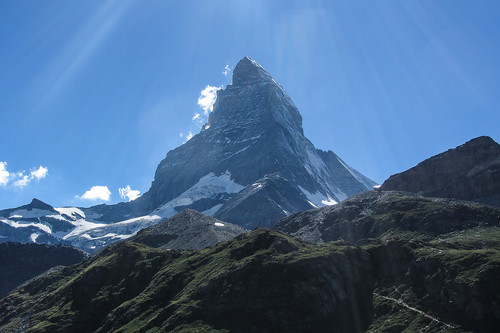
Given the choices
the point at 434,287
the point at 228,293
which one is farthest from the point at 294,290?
the point at 434,287

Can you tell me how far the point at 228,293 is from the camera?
124 metres

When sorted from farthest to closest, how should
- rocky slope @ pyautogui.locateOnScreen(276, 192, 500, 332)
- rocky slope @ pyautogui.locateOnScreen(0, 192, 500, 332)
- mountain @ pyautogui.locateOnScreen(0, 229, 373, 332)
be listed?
mountain @ pyautogui.locateOnScreen(0, 229, 373, 332), rocky slope @ pyautogui.locateOnScreen(0, 192, 500, 332), rocky slope @ pyautogui.locateOnScreen(276, 192, 500, 332)

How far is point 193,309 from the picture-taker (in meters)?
123

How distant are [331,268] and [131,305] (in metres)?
61.8

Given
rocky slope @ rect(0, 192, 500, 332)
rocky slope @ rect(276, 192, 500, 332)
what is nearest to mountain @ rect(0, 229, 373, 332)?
rocky slope @ rect(0, 192, 500, 332)

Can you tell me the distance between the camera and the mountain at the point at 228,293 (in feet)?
370

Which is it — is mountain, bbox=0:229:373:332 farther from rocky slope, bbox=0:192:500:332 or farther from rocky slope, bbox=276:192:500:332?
rocky slope, bbox=276:192:500:332

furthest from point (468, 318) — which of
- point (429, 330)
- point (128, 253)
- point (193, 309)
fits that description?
point (128, 253)

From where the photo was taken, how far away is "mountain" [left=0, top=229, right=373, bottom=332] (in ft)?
370

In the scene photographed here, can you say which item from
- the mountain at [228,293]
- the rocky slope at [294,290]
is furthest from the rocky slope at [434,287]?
the mountain at [228,293]

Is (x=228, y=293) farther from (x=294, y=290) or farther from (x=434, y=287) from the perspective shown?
(x=434, y=287)

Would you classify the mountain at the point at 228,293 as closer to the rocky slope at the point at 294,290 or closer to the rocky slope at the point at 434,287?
the rocky slope at the point at 294,290

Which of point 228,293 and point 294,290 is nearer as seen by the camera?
point 294,290

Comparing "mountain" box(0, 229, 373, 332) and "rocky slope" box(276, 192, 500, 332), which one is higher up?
"mountain" box(0, 229, 373, 332)
